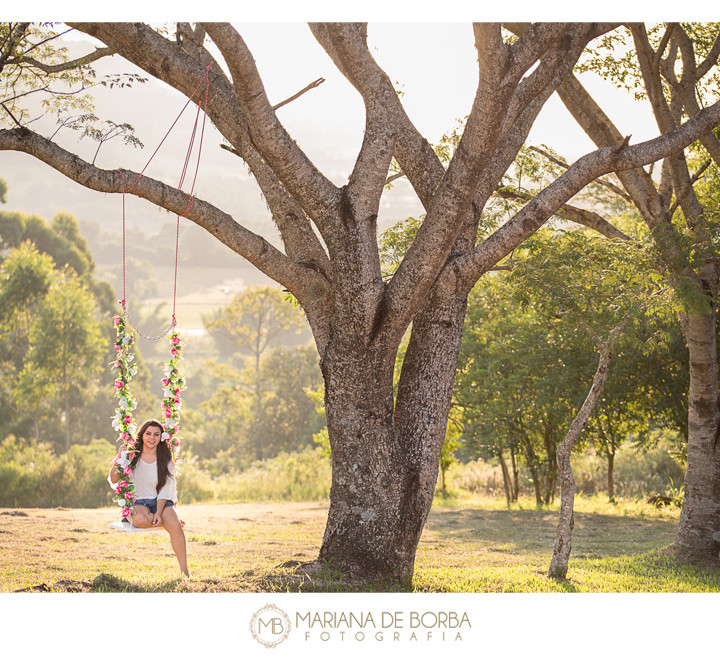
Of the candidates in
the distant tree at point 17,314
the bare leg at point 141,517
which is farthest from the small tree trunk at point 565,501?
the distant tree at point 17,314

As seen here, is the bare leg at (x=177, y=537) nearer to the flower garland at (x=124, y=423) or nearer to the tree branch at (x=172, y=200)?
the flower garland at (x=124, y=423)

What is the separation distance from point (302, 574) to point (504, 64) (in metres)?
3.88

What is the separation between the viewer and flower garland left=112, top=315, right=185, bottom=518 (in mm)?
5562

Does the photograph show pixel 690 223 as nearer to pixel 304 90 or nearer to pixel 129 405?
pixel 304 90

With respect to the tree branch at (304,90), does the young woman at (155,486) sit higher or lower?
lower

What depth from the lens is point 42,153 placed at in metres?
5.08

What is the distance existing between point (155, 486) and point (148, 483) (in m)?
0.06

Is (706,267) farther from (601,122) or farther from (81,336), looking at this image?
(81,336)

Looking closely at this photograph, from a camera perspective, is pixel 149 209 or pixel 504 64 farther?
pixel 149 209

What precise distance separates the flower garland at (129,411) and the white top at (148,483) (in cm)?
5

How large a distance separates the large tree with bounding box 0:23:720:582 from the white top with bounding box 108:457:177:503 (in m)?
1.23

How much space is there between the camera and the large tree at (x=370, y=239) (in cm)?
525
